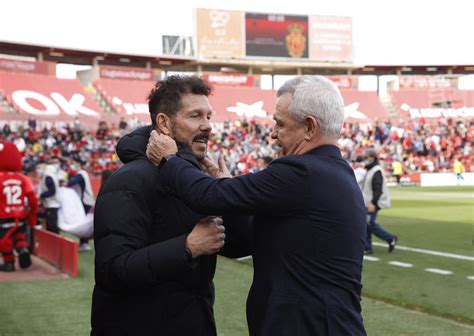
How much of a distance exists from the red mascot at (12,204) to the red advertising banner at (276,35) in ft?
155

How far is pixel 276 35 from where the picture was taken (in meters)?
57.8

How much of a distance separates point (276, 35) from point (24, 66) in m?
22.4

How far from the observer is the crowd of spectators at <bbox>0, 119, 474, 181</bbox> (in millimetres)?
34656

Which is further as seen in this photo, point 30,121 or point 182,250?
point 30,121

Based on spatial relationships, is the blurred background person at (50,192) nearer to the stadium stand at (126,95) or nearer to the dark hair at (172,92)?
the dark hair at (172,92)

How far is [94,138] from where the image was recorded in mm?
37719

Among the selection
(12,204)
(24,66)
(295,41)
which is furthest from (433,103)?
(12,204)

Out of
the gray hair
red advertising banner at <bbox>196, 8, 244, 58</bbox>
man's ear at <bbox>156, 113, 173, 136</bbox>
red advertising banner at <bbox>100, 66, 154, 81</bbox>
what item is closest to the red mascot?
man's ear at <bbox>156, 113, 173, 136</bbox>

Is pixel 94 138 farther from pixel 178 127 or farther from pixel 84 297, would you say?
pixel 178 127

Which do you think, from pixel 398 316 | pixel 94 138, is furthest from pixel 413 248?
pixel 94 138

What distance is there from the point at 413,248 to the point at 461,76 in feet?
184

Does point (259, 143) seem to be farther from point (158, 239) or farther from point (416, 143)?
point (158, 239)

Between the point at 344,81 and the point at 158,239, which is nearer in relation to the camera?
the point at 158,239

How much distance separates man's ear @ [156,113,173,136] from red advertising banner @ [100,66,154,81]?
48.3 m
